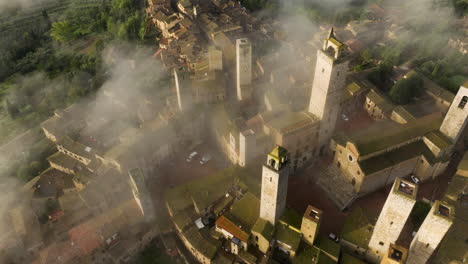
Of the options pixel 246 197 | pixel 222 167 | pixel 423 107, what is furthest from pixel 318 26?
pixel 246 197

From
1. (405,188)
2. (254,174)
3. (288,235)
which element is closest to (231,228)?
(288,235)

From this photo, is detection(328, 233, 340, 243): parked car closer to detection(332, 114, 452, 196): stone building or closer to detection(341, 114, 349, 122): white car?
detection(332, 114, 452, 196): stone building

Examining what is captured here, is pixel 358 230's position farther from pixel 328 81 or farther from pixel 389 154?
pixel 328 81

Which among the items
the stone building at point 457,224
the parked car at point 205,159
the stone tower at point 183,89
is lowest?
the parked car at point 205,159

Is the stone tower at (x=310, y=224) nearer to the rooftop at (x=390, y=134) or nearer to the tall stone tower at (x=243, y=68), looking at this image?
the rooftop at (x=390, y=134)

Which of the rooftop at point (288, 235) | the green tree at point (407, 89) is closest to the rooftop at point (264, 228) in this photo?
the rooftop at point (288, 235)

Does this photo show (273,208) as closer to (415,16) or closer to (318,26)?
(318,26)
